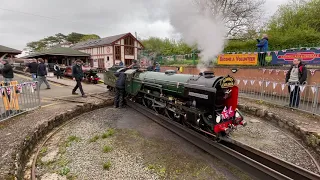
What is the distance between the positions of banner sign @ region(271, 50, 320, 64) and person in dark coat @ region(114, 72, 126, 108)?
7.03m

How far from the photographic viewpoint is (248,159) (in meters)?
3.65

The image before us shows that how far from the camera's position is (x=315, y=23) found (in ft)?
60.6

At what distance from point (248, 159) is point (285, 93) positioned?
19.7ft

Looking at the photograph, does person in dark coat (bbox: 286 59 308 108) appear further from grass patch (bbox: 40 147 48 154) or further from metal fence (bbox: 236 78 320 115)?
grass patch (bbox: 40 147 48 154)

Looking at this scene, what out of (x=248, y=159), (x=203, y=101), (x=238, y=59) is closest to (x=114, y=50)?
(x=238, y=59)

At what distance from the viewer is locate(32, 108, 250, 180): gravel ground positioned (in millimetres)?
3586

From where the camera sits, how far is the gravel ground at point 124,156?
3586 mm

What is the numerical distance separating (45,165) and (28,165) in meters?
0.33

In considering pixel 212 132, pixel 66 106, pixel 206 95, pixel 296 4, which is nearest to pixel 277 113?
pixel 212 132

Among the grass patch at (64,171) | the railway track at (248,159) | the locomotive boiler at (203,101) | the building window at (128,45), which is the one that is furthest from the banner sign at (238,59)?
the building window at (128,45)

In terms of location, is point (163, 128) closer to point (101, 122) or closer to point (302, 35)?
point (101, 122)

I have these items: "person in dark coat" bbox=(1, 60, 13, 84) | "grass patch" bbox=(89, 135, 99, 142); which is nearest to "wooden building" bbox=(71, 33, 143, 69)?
"person in dark coat" bbox=(1, 60, 13, 84)

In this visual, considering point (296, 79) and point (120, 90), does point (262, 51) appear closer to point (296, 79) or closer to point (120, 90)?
point (296, 79)

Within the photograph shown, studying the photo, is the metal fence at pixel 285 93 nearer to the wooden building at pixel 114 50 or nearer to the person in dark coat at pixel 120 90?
the person in dark coat at pixel 120 90
